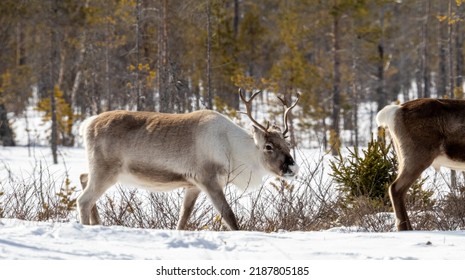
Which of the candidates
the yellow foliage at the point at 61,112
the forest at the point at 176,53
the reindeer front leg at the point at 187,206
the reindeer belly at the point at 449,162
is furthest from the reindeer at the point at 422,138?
the yellow foliage at the point at 61,112

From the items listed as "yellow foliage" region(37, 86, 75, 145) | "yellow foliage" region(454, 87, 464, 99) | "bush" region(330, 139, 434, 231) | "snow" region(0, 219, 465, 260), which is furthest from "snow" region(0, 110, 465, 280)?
"yellow foliage" region(37, 86, 75, 145)

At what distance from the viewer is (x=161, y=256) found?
457 cm

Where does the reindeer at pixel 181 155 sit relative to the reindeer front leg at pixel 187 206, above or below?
above

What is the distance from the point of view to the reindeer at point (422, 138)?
672cm

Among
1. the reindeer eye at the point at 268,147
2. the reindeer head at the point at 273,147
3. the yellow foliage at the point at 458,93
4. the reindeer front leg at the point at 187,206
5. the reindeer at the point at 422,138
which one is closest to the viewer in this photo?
the reindeer at the point at 422,138

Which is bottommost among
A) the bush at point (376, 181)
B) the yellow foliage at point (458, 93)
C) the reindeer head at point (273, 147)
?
the bush at point (376, 181)

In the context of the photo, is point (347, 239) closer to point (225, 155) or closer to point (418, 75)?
point (225, 155)

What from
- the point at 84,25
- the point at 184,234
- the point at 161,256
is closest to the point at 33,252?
the point at 161,256

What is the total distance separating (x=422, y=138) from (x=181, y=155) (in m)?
2.43

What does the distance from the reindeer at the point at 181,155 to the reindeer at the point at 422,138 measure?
3.53 feet

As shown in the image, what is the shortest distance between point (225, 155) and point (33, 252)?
2801 mm

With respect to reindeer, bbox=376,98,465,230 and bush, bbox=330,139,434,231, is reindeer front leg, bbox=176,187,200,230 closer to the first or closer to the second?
reindeer, bbox=376,98,465,230

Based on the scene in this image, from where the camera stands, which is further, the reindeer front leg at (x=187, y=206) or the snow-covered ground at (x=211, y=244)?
the reindeer front leg at (x=187, y=206)

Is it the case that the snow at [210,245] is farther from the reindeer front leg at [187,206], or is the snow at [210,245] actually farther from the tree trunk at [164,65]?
the tree trunk at [164,65]
